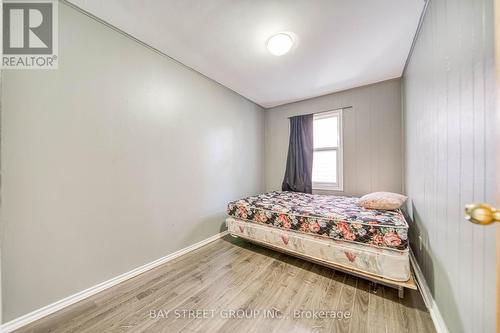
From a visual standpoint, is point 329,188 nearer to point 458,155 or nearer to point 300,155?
point 300,155

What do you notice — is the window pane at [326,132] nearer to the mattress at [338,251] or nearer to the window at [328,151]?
the window at [328,151]

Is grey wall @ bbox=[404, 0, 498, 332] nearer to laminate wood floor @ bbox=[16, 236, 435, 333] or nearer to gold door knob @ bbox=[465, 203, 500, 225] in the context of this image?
laminate wood floor @ bbox=[16, 236, 435, 333]

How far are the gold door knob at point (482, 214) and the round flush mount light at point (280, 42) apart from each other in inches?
76.5

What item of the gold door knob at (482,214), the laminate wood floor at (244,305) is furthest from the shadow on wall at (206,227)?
the gold door knob at (482,214)

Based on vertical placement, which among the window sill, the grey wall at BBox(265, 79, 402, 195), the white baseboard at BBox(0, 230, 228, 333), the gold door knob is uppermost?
the grey wall at BBox(265, 79, 402, 195)

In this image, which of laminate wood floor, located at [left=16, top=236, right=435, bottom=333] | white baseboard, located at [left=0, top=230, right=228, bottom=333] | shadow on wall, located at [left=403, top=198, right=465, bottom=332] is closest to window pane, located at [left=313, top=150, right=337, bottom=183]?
shadow on wall, located at [left=403, top=198, right=465, bottom=332]

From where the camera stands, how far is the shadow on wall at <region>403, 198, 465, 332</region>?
Result: 1.00m

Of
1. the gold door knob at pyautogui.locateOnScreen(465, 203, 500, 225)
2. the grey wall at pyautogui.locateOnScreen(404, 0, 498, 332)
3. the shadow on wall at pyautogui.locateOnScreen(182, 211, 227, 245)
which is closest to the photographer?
the gold door knob at pyautogui.locateOnScreen(465, 203, 500, 225)

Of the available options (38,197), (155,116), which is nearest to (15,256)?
(38,197)

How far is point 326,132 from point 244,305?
9.69ft

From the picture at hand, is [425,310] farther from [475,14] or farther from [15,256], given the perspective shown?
[15,256]

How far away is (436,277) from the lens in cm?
126

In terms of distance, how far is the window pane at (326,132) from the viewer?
315cm

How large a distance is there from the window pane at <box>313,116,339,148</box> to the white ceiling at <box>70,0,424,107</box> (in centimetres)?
76
